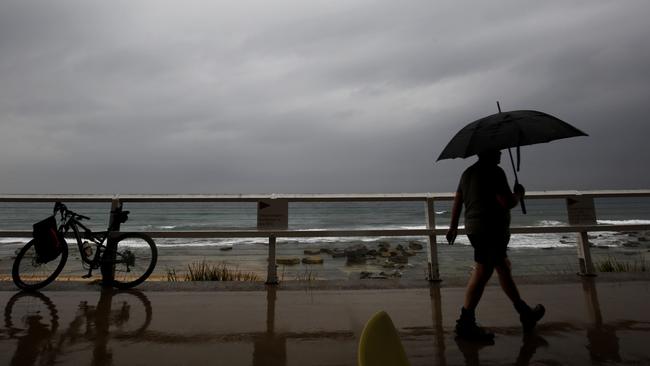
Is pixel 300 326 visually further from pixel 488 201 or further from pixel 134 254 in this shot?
pixel 134 254

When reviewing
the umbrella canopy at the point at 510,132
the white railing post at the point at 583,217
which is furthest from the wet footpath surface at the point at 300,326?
the umbrella canopy at the point at 510,132

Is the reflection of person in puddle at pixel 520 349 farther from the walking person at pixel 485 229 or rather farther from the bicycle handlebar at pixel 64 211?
the bicycle handlebar at pixel 64 211

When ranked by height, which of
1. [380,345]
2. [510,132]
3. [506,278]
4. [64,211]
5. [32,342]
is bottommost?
[32,342]

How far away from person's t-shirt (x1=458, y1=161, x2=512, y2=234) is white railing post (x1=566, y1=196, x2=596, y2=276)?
3037mm

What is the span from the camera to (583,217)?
5805 mm

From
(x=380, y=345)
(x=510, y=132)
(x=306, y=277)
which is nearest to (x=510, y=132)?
(x=510, y=132)

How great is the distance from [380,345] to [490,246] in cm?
231

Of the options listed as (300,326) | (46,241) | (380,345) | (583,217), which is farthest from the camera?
(583,217)

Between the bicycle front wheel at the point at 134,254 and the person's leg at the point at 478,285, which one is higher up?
the bicycle front wheel at the point at 134,254

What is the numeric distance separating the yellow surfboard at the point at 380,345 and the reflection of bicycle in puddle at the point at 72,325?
244 centimetres

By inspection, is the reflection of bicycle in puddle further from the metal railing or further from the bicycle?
the metal railing

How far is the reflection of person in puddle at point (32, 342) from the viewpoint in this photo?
302 centimetres

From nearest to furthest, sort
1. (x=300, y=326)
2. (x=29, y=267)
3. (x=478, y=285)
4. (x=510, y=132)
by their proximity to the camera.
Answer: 1. (x=510, y=132)
2. (x=478, y=285)
3. (x=300, y=326)
4. (x=29, y=267)

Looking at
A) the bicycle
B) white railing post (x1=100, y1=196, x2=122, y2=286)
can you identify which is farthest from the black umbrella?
Result: white railing post (x1=100, y1=196, x2=122, y2=286)
